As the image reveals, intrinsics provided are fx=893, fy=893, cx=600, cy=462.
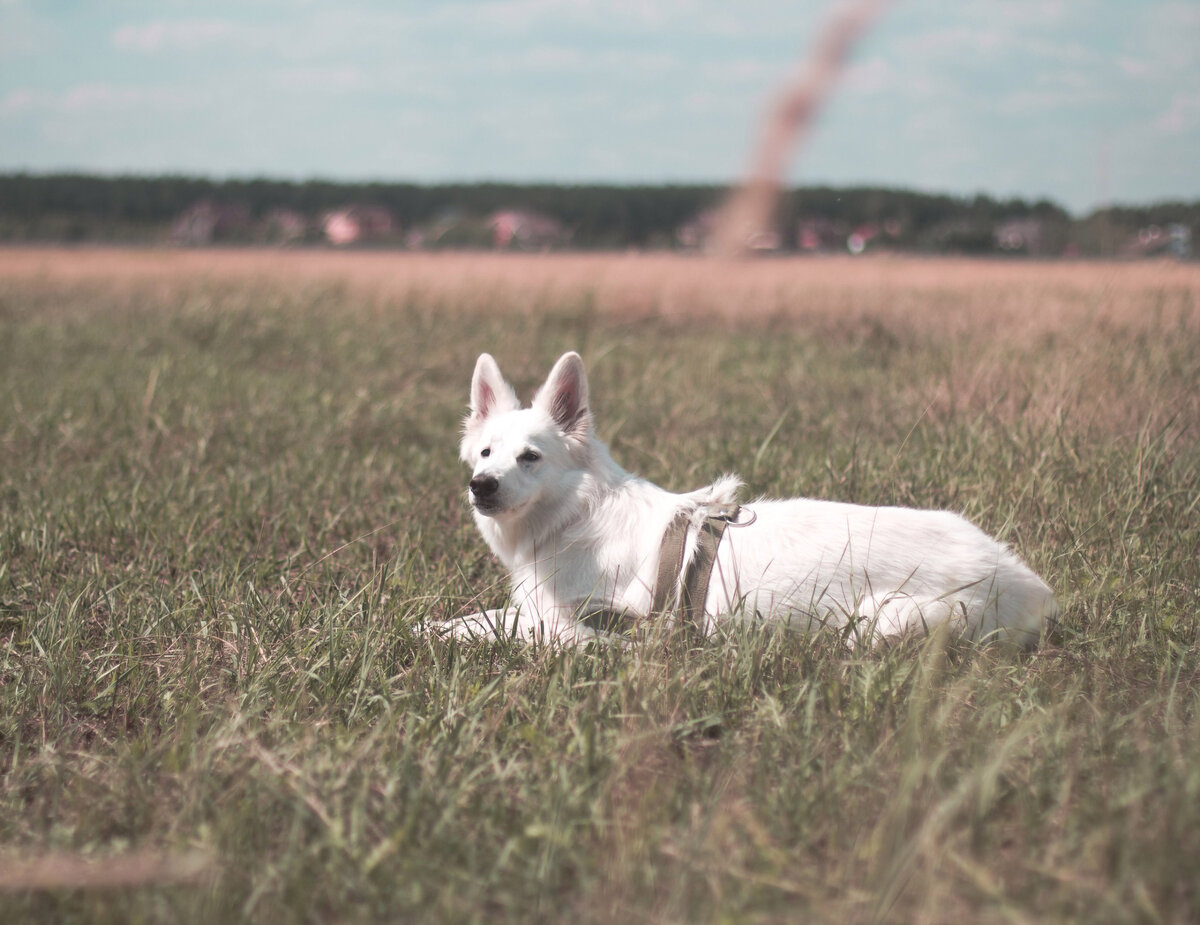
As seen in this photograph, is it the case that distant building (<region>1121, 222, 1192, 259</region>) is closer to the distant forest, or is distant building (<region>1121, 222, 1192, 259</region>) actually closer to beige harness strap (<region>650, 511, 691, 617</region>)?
the distant forest

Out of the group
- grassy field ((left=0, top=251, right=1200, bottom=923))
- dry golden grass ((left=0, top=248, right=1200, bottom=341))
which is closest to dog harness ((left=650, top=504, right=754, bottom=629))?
grassy field ((left=0, top=251, right=1200, bottom=923))

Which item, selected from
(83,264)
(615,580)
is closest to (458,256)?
(83,264)

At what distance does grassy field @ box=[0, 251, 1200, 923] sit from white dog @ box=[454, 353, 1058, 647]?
0.50ft

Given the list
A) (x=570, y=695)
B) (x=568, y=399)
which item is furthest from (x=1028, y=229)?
(x=570, y=695)

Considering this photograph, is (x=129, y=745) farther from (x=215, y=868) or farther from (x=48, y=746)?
(x=215, y=868)

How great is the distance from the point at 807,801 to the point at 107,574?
9.12 feet

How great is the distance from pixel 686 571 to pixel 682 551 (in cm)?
6

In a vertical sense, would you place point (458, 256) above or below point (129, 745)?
above

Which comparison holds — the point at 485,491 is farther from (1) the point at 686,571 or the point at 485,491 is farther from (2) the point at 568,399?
(1) the point at 686,571

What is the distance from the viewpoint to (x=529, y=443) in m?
3.01

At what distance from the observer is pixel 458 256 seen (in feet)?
67.5

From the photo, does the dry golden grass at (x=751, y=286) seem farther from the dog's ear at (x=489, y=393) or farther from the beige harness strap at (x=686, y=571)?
the beige harness strap at (x=686, y=571)

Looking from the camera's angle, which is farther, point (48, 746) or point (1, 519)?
point (1, 519)

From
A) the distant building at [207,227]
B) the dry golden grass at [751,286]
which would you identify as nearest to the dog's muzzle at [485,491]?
the dry golden grass at [751,286]
